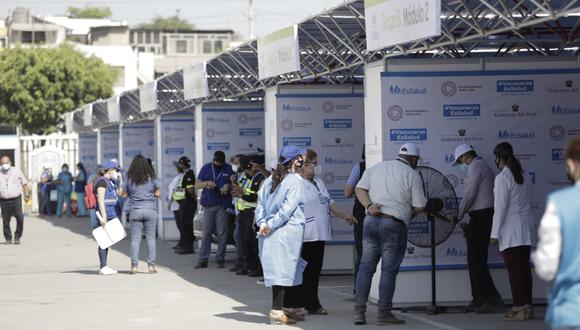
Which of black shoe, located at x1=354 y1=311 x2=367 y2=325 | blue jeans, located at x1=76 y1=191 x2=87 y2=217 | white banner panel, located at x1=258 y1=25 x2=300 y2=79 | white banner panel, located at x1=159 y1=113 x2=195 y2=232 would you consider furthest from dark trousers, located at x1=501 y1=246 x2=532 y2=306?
blue jeans, located at x1=76 y1=191 x2=87 y2=217

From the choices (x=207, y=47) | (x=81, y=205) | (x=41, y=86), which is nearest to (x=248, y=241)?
(x=81, y=205)

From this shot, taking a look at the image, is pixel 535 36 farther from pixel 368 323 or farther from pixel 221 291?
pixel 221 291

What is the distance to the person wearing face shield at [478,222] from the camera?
14.0 m

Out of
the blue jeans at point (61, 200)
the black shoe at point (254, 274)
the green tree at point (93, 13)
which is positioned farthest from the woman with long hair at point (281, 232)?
the green tree at point (93, 13)

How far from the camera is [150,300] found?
16.0 m

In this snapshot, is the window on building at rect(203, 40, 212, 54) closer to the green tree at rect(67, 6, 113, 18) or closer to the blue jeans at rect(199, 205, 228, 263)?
the green tree at rect(67, 6, 113, 18)

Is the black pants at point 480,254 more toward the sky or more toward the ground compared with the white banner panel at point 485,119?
more toward the ground

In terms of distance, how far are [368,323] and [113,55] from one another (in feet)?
246

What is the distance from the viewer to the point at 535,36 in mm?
14766

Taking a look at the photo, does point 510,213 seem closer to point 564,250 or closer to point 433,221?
point 433,221

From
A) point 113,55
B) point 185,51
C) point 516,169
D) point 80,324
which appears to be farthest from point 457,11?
point 185,51

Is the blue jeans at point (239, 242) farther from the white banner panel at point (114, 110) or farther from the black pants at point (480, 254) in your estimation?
the white banner panel at point (114, 110)

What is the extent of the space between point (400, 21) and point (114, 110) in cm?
2218

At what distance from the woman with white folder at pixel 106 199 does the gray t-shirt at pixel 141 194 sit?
0.33m
